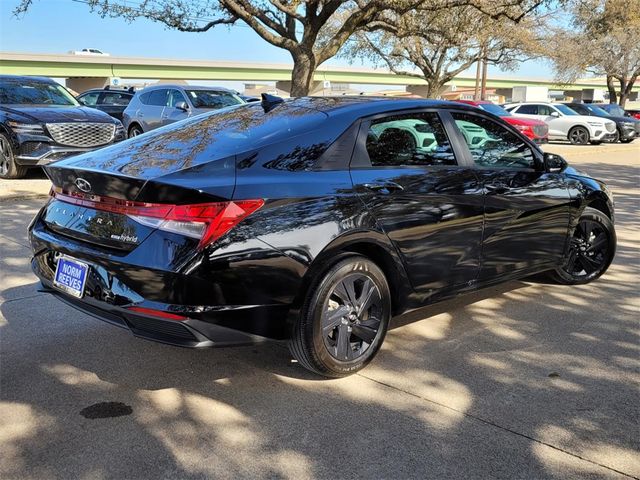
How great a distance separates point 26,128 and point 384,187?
26.4 ft

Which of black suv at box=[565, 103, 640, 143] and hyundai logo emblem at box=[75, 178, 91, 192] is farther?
black suv at box=[565, 103, 640, 143]

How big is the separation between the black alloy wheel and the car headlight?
20.5 metres

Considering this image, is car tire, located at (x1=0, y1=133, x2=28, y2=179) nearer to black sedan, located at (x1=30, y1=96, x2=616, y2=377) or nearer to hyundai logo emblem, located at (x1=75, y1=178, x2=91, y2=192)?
black sedan, located at (x1=30, y1=96, x2=616, y2=377)

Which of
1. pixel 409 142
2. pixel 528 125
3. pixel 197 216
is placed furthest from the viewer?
pixel 528 125

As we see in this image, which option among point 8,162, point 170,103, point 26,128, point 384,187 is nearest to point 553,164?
point 384,187

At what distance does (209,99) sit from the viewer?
574 inches

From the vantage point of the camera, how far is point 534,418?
3.18m

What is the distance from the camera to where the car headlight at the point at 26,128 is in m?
9.67

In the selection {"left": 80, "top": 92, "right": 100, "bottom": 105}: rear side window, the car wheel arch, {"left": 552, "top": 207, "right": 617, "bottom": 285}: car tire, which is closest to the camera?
{"left": 552, "top": 207, "right": 617, "bottom": 285}: car tire

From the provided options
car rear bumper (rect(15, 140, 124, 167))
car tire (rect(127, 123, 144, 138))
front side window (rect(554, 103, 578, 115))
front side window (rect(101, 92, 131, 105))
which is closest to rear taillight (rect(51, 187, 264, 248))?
car rear bumper (rect(15, 140, 124, 167))

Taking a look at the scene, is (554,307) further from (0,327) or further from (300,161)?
(0,327)

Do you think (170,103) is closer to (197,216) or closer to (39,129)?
(39,129)

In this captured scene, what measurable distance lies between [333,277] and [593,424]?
1557 mm

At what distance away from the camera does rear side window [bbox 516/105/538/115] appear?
24.2 m
